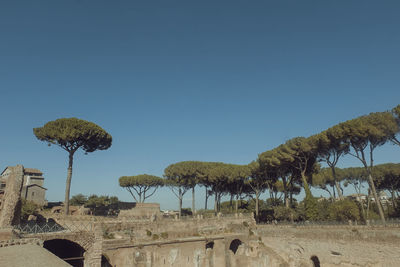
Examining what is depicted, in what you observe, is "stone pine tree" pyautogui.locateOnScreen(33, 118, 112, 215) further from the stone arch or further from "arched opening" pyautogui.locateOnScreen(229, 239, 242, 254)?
"arched opening" pyautogui.locateOnScreen(229, 239, 242, 254)

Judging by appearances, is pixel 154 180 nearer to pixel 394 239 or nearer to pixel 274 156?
pixel 274 156

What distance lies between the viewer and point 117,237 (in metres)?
20.4

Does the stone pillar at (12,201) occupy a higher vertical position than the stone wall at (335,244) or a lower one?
higher

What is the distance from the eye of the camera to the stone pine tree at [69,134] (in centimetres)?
3139

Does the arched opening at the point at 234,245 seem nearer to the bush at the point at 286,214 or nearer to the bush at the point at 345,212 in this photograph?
the bush at the point at 286,214

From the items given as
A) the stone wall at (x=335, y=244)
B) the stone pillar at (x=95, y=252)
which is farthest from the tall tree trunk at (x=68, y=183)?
the stone wall at (x=335, y=244)

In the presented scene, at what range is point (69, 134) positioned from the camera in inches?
1235

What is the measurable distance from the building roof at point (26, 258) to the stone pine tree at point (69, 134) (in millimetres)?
20445

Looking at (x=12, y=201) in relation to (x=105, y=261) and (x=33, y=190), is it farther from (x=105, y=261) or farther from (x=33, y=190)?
(x=33, y=190)

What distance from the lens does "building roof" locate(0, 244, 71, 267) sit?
9719mm

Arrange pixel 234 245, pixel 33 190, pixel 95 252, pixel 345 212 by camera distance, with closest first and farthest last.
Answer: pixel 95 252
pixel 345 212
pixel 234 245
pixel 33 190

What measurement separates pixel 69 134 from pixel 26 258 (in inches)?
921

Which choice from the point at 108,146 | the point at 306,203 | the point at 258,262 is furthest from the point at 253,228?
the point at 108,146

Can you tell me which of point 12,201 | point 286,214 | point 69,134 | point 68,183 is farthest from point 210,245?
point 69,134
